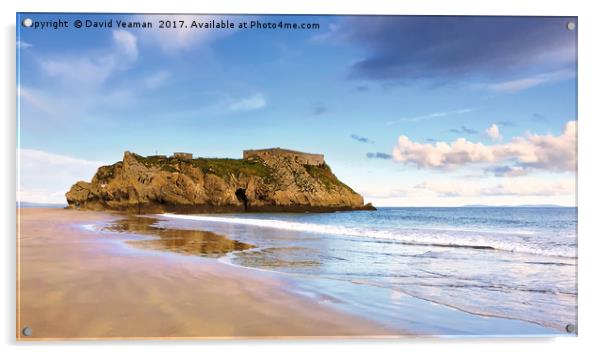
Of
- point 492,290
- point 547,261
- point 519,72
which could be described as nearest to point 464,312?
point 492,290

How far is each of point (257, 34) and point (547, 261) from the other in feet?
13.0

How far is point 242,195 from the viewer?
1331 inches

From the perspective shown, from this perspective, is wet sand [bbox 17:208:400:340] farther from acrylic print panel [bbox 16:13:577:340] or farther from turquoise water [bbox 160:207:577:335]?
turquoise water [bbox 160:207:577:335]

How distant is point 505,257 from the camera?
501 cm

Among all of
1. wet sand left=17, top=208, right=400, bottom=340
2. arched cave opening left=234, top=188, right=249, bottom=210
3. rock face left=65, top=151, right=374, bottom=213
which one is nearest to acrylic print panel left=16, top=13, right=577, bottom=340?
wet sand left=17, top=208, right=400, bottom=340

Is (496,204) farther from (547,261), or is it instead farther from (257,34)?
(257,34)

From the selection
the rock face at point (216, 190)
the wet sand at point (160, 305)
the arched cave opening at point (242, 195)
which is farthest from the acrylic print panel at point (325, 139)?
the arched cave opening at point (242, 195)

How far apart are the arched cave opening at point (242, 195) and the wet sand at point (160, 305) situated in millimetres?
29358

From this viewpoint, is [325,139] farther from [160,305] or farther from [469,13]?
[160,305]

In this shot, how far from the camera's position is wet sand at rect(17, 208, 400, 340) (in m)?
3.17

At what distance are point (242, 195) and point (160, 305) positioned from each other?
30719 mm

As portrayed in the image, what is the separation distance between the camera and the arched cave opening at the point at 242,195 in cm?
3329

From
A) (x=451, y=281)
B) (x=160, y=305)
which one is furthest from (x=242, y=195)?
(x=160, y=305)

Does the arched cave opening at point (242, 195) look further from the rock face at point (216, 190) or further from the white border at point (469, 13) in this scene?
the white border at point (469, 13)
